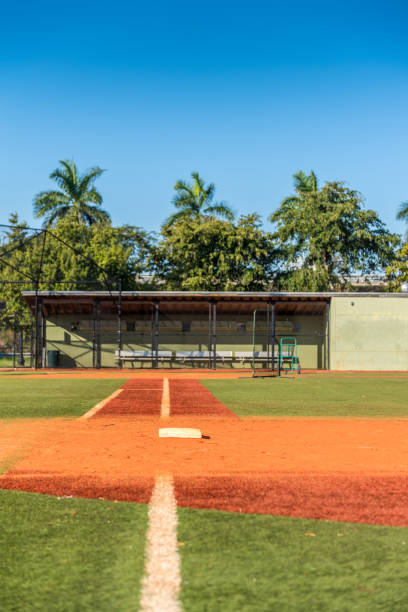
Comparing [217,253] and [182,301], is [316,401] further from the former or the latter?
[217,253]

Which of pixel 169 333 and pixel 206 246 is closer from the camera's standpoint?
pixel 169 333

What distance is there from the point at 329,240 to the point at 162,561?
38557mm

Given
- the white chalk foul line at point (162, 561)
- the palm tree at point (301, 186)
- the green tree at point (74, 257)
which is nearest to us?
the white chalk foul line at point (162, 561)

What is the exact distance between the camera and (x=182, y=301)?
2922 centimetres

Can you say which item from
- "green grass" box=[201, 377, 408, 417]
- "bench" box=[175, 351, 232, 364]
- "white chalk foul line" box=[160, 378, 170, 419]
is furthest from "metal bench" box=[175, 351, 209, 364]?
"white chalk foul line" box=[160, 378, 170, 419]

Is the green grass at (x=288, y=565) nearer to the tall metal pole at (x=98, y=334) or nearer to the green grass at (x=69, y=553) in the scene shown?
the green grass at (x=69, y=553)

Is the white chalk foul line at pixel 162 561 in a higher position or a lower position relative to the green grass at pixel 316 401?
higher

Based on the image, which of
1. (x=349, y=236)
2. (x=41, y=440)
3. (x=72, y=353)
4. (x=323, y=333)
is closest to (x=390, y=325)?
(x=323, y=333)

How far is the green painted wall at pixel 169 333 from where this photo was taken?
30.8 metres

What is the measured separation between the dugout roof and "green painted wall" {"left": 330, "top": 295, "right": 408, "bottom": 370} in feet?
1.74

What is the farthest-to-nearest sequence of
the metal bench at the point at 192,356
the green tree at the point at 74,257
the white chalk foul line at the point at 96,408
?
the green tree at the point at 74,257, the metal bench at the point at 192,356, the white chalk foul line at the point at 96,408

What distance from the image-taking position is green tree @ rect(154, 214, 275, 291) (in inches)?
1486

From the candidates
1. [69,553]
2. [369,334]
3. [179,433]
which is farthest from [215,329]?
[69,553]

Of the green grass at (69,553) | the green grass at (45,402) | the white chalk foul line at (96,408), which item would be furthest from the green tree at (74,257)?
the green grass at (69,553)
